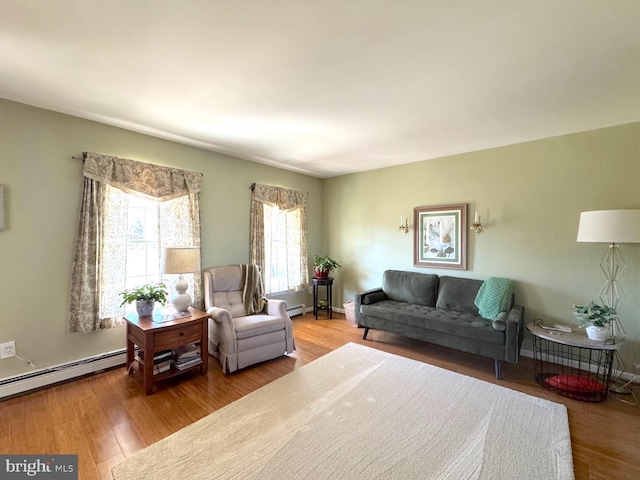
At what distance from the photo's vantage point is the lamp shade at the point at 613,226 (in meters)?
2.28

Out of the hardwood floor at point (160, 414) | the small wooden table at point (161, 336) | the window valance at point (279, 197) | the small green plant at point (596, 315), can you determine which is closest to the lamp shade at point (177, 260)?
the small wooden table at point (161, 336)

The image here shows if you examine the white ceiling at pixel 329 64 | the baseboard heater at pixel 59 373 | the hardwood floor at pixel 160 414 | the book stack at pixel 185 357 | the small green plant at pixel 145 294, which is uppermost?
the white ceiling at pixel 329 64

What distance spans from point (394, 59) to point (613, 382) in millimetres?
3540

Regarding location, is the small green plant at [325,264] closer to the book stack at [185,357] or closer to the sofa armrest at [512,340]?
the book stack at [185,357]

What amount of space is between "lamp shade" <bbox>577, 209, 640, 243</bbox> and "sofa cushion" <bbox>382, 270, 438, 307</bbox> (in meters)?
1.68

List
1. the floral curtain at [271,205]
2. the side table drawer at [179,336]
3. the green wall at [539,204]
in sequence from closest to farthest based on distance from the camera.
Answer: the side table drawer at [179,336]
the green wall at [539,204]
the floral curtain at [271,205]

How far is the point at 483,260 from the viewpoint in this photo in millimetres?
3533

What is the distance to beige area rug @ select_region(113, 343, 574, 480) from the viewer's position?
1.58 m

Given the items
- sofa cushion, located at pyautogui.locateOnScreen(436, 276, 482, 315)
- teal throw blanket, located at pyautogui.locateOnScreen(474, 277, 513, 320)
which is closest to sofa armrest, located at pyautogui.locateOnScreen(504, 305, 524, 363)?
teal throw blanket, located at pyautogui.locateOnScreen(474, 277, 513, 320)

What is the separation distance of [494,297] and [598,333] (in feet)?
2.75

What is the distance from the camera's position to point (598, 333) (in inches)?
96.0

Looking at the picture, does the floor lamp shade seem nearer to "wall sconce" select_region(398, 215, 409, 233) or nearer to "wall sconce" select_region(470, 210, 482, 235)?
"wall sconce" select_region(398, 215, 409, 233)

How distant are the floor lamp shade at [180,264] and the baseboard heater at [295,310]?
2018 mm

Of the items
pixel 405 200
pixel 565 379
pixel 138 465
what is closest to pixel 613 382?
pixel 565 379
